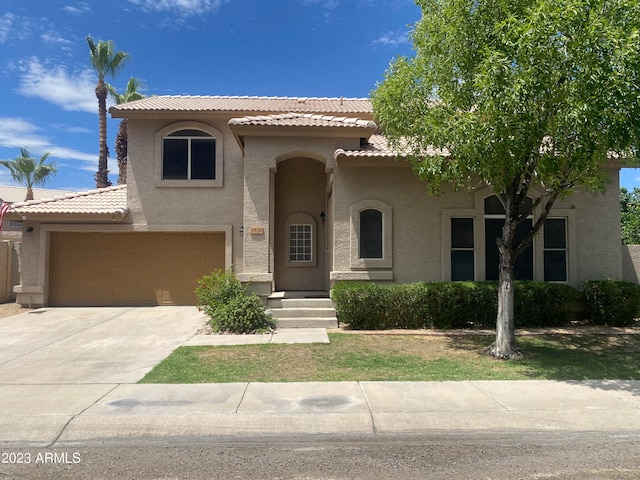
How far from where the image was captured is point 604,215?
40.5ft

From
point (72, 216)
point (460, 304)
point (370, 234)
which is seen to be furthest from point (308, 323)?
point (72, 216)

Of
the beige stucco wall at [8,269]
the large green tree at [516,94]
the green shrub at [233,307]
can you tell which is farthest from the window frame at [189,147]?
the large green tree at [516,94]

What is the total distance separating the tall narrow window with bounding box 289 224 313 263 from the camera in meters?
14.8

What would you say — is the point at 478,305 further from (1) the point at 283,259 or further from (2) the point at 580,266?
(1) the point at 283,259

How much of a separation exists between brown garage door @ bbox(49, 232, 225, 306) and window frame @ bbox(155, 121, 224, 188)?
5.52 ft

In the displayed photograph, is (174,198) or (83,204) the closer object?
(174,198)

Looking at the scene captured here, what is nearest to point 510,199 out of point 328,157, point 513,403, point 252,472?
point 513,403

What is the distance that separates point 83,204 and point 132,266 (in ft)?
8.48

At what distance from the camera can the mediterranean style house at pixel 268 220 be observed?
11.9 meters

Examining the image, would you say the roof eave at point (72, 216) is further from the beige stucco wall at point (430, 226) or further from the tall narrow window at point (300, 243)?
the beige stucco wall at point (430, 226)

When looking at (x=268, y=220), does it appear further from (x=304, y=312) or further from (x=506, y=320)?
(x=506, y=320)

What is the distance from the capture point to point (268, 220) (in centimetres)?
1230

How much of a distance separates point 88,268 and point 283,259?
6.41m

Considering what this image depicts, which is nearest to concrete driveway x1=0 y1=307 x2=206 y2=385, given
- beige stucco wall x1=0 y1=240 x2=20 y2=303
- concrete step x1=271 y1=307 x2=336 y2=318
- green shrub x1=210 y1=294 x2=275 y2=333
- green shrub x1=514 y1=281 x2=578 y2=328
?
green shrub x1=210 y1=294 x2=275 y2=333
